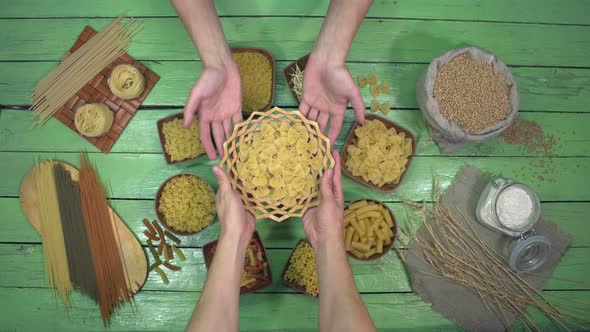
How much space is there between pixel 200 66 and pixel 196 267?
916 mm

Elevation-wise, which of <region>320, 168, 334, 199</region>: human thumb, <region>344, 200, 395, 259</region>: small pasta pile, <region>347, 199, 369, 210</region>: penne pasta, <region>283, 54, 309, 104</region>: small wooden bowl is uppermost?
<region>283, 54, 309, 104</region>: small wooden bowl

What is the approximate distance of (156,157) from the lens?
5.25ft

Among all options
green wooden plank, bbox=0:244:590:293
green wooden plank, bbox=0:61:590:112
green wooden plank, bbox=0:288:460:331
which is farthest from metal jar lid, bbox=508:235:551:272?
green wooden plank, bbox=0:61:590:112

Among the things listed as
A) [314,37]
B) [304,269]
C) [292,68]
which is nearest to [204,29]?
[292,68]

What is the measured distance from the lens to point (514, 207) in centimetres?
140

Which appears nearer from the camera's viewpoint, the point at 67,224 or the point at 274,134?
the point at 274,134

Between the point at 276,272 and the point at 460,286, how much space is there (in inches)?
31.4

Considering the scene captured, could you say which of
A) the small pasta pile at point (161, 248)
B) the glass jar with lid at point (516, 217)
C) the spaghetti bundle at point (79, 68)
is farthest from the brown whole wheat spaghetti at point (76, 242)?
the glass jar with lid at point (516, 217)

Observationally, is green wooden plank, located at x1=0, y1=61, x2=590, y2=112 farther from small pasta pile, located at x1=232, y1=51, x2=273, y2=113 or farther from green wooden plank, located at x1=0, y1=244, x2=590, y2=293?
green wooden plank, located at x1=0, y1=244, x2=590, y2=293

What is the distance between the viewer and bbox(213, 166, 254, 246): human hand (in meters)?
1.23

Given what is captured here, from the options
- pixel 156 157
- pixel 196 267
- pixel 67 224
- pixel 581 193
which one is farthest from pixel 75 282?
pixel 581 193

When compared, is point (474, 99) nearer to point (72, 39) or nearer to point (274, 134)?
point (274, 134)

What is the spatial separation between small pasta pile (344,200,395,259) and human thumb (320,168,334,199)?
21cm

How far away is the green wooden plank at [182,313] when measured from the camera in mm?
1537
